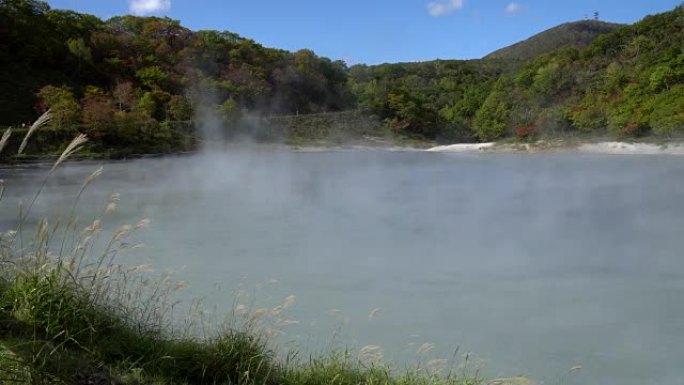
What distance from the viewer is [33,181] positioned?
40.7 ft

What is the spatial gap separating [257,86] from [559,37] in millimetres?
76206

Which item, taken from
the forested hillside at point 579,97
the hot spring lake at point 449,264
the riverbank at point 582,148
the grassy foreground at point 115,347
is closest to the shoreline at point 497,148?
the riverbank at point 582,148

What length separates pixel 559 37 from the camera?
313 feet

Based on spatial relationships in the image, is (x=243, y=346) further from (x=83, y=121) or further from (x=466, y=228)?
(x=83, y=121)

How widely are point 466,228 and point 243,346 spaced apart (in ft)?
17.2

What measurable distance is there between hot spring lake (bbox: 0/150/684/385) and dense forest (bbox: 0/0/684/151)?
15.3 meters

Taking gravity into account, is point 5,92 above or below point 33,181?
above

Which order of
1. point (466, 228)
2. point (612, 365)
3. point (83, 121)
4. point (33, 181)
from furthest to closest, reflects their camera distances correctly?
1. point (83, 121)
2. point (33, 181)
3. point (466, 228)
4. point (612, 365)

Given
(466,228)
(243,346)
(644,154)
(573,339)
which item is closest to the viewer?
(243,346)

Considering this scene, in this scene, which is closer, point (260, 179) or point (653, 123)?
point (260, 179)

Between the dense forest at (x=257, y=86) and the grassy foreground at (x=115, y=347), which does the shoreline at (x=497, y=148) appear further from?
the grassy foreground at (x=115, y=347)

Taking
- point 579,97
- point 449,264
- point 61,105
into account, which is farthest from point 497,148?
point 449,264

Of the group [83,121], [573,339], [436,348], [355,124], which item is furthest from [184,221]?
[355,124]

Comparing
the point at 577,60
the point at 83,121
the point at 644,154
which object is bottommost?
the point at 644,154
